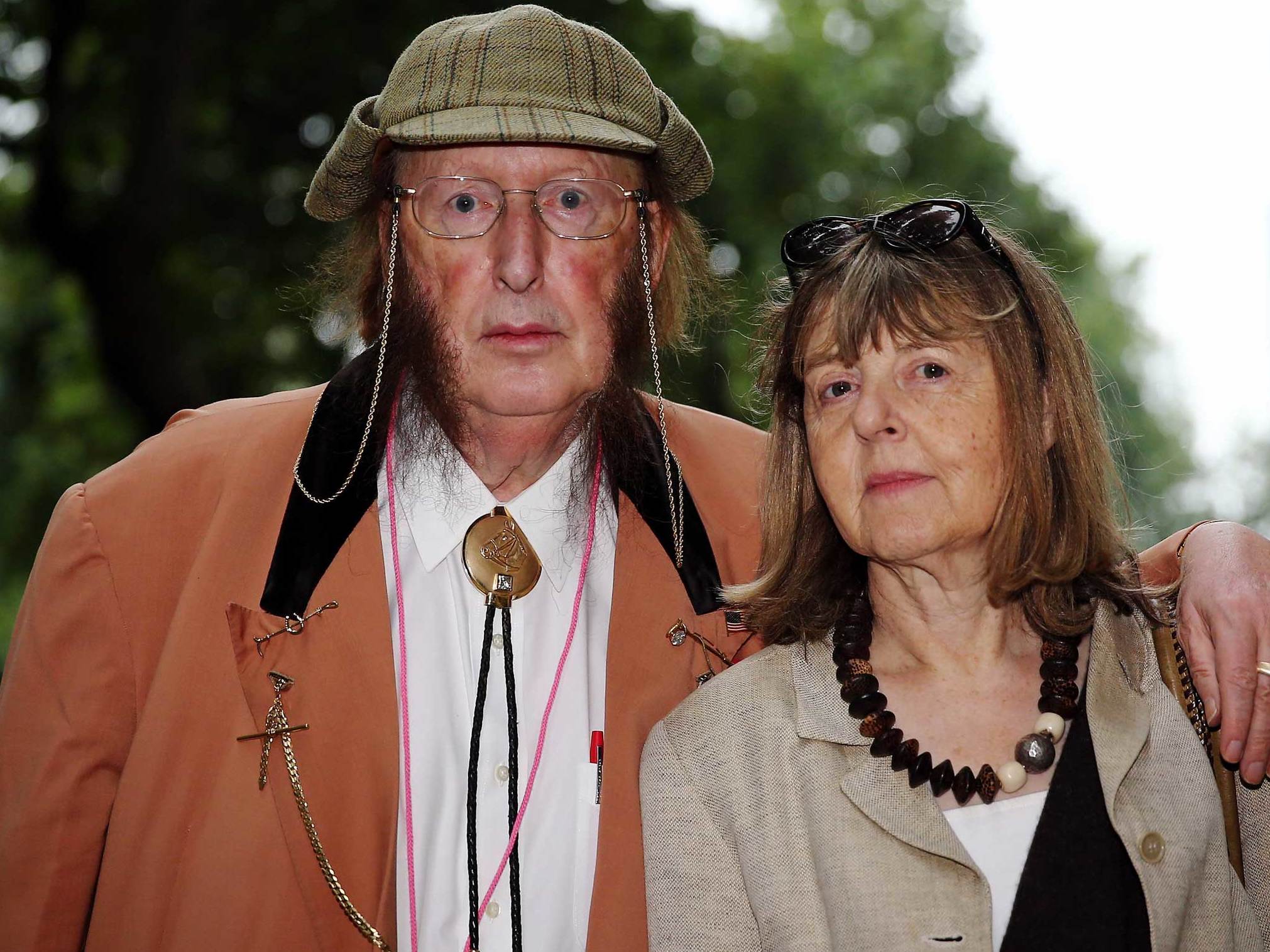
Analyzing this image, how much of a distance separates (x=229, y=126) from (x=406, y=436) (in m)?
9.78

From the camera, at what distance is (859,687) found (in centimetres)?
301

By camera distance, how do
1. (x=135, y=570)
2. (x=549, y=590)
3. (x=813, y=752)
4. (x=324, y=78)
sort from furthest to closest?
(x=324, y=78) < (x=549, y=590) < (x=135, y=570) < (x=813, y=752)

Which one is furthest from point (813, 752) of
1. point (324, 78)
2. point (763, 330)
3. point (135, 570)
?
point (324, 78)

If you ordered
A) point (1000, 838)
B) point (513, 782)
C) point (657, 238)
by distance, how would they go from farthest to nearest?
point (657, 238) → point (513, 782) → point (1000, 838)

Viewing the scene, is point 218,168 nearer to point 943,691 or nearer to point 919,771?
point 943,691

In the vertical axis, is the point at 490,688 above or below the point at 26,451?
below

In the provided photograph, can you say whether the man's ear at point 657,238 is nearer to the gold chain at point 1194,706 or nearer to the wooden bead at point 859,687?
the wooden bead at point 859,687

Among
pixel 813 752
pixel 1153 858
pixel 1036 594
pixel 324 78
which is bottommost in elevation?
pixel 1153 858

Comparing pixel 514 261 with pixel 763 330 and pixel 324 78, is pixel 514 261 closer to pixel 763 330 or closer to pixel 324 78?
pixel 763 330

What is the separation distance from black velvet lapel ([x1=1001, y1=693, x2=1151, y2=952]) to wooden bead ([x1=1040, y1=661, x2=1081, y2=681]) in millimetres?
272

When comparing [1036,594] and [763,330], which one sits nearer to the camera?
[1036,594]

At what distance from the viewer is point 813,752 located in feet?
9.66

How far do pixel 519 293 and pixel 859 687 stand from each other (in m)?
1.22

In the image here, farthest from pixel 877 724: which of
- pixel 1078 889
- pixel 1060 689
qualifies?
pixel 1078 889
